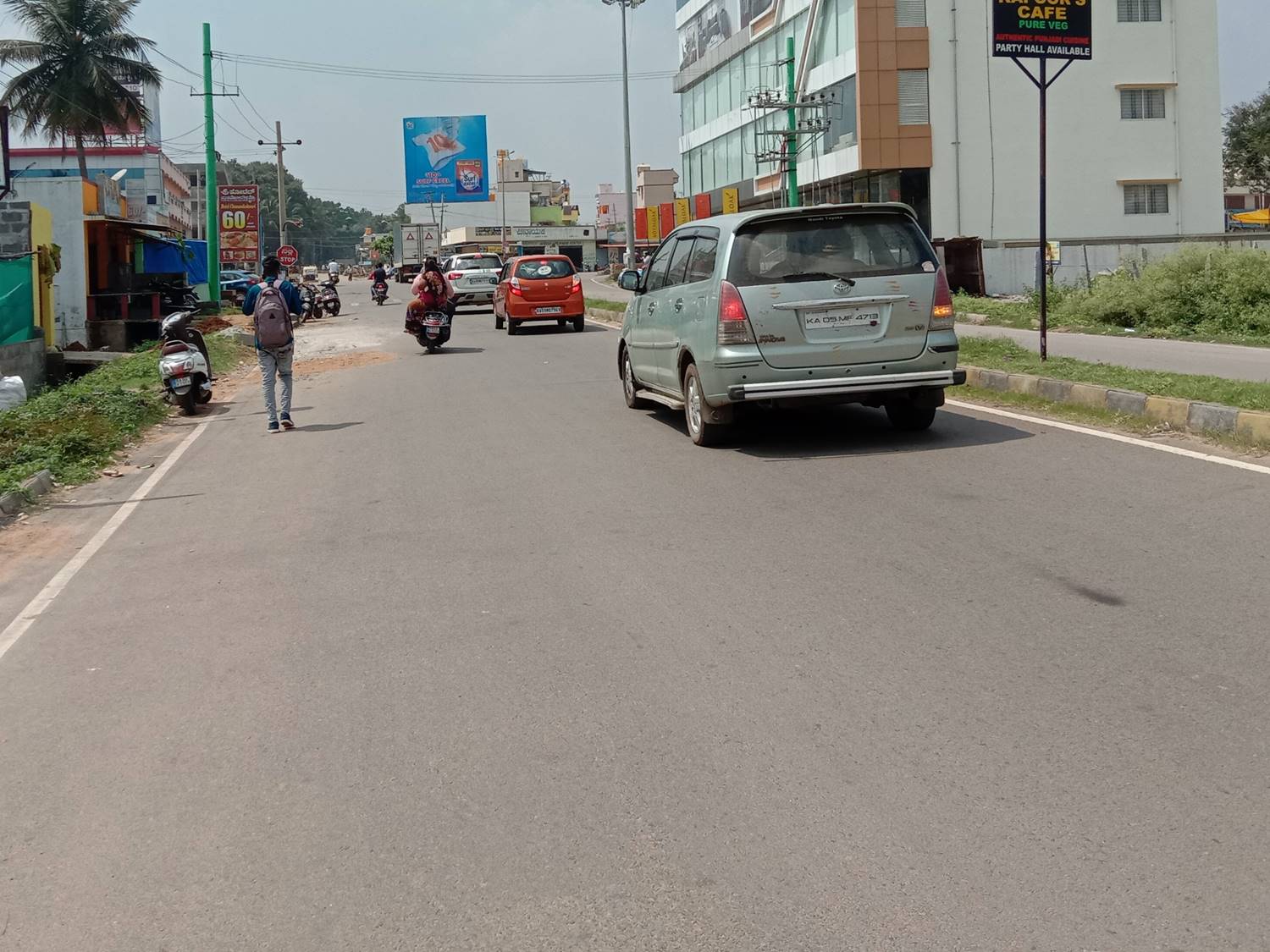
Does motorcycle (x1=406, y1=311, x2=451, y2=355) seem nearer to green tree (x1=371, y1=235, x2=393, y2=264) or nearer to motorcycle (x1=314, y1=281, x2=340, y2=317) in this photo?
motorcycle (x1=314, y1=281, x2=340, y2=317)

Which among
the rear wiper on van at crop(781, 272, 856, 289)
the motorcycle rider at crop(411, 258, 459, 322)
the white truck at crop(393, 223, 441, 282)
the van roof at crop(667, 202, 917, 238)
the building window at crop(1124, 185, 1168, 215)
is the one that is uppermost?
the white truck at crop(393, 223, 441, 282)

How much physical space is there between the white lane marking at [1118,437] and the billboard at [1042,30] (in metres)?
3.74

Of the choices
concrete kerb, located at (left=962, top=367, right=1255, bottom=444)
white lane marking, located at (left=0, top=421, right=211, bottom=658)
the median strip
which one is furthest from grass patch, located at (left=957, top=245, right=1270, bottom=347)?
white lane marking, located at (left=0, top=421, right=211, bottom=658)

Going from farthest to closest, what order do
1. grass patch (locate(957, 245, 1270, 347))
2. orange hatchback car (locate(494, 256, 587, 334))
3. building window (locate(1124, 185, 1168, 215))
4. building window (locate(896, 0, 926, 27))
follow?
building window (locate(1124, 185, 1168, 215))
building window (locate(896, 0, 926, 27))
orange hatchback car (locate(494, 256, 587, 334))
grass patch (locate(957, 245, 1270, 347))

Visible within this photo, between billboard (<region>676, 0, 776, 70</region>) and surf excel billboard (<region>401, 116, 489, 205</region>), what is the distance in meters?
10.0

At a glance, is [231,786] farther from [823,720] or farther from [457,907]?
[823,720]

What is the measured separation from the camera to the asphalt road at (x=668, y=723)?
A: 3393 mm

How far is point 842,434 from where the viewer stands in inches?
441

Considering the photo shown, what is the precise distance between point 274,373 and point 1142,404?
8.51 meters

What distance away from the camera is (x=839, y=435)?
36.4 ft

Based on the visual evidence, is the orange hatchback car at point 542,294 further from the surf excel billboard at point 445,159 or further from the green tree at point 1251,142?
the green tree at point 1251,142

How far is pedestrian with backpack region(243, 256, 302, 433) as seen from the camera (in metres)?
13.6

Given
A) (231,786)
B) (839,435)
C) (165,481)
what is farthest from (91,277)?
(231,786)

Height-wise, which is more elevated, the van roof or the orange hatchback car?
the orange hatchback car
